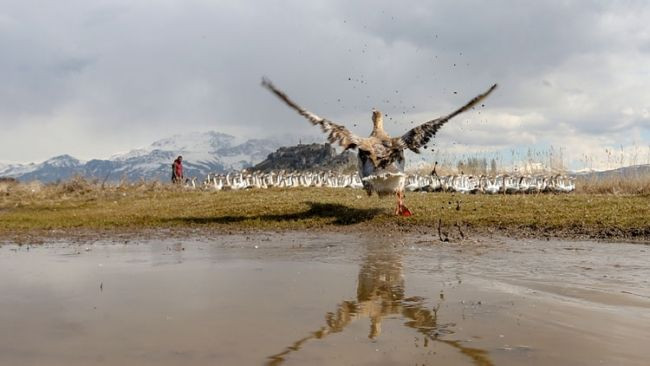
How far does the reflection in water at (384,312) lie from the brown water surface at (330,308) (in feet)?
0.08

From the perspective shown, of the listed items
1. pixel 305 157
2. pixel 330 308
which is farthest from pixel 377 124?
pixel 305 157

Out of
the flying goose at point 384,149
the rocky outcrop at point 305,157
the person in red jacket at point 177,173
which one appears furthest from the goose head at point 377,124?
the rocky outcrop at point 305,157

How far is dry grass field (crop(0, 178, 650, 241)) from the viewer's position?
53.9ft

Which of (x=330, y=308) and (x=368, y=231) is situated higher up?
(x=368, y=231)

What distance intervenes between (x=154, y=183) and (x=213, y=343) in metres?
28.1

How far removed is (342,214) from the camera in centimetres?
1986

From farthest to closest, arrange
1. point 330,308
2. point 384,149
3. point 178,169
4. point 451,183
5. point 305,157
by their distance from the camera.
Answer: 1. point 305,157
2. point 178,169
3. point 451,183
4. point 384,149
5. point 330,308

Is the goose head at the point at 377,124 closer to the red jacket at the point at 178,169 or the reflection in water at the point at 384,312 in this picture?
the reflection in water at the point at 384,312

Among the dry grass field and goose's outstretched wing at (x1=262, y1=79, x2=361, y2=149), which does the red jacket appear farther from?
goose's outstretched wing at (x1=262, y1=79, x2=361, y2=149)

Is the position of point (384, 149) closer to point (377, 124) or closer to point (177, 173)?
point (377, 124)

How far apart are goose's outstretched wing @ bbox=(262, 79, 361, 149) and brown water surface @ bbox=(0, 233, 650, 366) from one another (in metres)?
A: 6.98

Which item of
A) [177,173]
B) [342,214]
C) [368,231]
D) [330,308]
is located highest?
[177,173]

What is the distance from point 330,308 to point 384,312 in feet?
2.00

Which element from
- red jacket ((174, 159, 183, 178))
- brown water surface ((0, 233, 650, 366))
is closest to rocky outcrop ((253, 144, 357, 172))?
red jacket ((174, 159, 183, 178))
